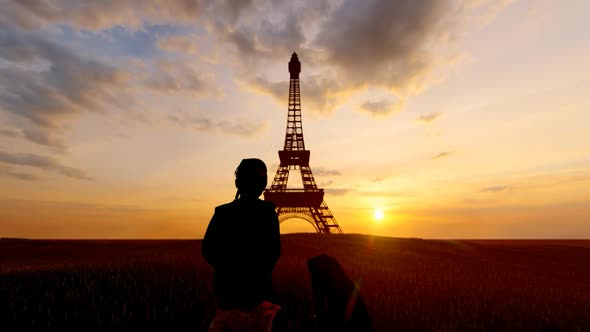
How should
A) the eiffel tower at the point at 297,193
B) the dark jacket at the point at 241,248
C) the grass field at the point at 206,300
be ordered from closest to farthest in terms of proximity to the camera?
the dark jacket at the point at 241,248, the grass field at the point at 206,300, the eiffel tower at the point at 297,193

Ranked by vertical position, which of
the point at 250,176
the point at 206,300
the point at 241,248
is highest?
the point at 250,176

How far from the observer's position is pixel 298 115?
53312 mm

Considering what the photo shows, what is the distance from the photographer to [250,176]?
3461 millimetres

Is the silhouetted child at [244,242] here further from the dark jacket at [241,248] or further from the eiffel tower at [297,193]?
the eiffel tower at [297,193]

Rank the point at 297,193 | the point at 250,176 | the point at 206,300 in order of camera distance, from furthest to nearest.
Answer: the point at 297,193 → the point at 206,300 → the point at 250,176

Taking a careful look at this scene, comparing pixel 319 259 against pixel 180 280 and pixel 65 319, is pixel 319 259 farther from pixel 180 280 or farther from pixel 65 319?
pixel 180 280

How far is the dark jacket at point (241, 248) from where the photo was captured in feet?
11.2

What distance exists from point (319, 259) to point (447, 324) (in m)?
4.44

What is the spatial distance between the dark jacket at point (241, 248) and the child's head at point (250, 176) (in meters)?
0.09

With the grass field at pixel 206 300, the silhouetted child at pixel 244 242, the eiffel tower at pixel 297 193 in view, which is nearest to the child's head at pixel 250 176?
the silhouetted child at pixel 244 242

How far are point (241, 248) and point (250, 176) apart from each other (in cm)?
68

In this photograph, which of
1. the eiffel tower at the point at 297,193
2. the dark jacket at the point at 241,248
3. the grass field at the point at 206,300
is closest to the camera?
the dark jacket at the point at 241,248

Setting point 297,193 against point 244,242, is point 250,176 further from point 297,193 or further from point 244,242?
point 297,193

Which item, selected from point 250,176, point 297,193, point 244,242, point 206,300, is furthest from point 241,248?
point 297,193
